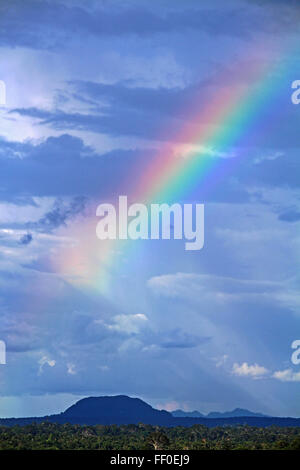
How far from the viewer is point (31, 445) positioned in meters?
152

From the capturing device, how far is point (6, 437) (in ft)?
551
